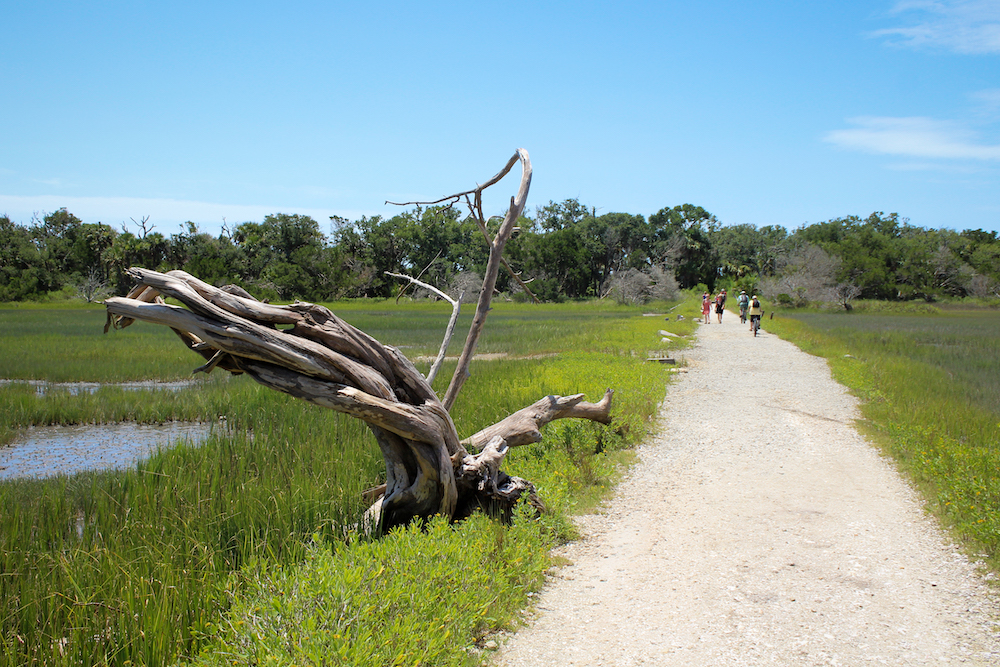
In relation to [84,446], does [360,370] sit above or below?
above

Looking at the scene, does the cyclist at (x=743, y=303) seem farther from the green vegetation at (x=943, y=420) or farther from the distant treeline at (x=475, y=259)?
the distant treeline at (x=475, y=259)

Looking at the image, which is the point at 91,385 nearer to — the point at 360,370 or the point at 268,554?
the point at 268,554

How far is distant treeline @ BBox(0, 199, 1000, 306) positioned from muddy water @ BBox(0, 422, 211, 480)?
3562 cm

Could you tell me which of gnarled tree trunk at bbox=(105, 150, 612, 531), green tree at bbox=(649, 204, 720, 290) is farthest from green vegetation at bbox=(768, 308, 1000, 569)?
green tree at bbox=(649, 204, 720, 290)

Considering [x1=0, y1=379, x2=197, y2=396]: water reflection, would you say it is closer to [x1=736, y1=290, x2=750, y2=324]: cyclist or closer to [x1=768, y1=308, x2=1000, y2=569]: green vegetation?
[x1=768, y1=308, x2=1000, y2=569]: green vegetation

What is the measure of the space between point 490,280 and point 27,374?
45.8ft

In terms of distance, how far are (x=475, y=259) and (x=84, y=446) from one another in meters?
48.2

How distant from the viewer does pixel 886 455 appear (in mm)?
7457

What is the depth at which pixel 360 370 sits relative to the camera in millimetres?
4207

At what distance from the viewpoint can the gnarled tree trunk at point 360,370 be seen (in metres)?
3.73

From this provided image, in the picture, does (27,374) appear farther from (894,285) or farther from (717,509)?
(894,285)

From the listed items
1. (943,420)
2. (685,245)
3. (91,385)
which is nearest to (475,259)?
(685,245)

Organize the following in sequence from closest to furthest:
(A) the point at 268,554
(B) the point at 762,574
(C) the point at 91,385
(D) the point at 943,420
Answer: (A) the point at 268,554 → (B) the point at 762,574 → (D) the point at 943,420 → (C) the point at 91,385

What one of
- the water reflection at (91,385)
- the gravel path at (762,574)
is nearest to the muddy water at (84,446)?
the water reflection at (91,385)
